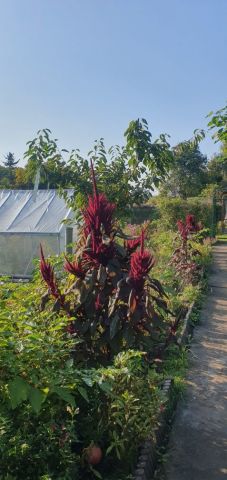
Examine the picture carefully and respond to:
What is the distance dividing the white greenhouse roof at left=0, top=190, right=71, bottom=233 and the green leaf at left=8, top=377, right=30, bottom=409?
35.1 feet

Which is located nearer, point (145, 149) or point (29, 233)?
point (145, 149)

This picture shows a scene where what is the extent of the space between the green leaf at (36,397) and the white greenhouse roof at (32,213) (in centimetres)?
1073

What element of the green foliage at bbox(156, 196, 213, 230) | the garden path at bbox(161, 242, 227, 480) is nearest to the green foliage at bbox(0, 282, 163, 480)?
the garden path at bbox(161, 242, 227, 480)

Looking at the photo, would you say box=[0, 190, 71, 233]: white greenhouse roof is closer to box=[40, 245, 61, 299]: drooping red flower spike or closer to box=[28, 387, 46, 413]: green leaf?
box=[40, 245, 61, 299]: drooping red flower spike

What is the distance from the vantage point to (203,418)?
3760 mm

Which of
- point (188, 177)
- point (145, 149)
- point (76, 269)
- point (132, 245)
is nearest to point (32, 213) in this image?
point (145, 149)

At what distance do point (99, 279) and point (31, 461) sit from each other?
1445 millimetres

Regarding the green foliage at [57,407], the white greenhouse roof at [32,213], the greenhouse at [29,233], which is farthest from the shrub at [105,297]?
the white greenhouse roof at [32,213]

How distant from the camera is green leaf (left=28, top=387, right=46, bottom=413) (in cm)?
192

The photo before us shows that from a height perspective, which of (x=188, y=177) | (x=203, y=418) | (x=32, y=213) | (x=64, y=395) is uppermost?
(x=188, y=177)

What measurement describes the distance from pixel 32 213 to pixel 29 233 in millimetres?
1131

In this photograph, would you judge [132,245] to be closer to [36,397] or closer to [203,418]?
[203,418]

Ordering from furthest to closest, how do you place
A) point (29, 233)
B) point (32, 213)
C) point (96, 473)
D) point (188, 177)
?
point (188, 177)
point (32, 213)
point (29, 233)
point (96, 473)

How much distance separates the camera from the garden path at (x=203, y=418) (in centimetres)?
308
